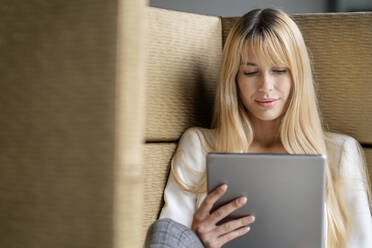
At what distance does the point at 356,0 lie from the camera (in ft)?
6.00

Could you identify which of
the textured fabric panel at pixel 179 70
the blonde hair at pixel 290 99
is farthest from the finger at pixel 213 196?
the textured fabric panel at pixel 179 70

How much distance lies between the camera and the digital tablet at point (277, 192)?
0.84 meters

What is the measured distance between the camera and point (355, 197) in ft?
3.57

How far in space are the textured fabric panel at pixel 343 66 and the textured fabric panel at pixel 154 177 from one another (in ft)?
1.68

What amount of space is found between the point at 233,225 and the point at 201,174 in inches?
13.1

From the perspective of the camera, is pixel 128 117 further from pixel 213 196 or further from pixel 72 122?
pixel 213 196

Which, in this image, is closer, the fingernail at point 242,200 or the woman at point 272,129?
the fingernail at point 242,200

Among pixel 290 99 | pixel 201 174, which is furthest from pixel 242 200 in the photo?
pixel 290 99

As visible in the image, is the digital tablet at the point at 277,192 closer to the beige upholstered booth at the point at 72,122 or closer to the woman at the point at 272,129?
the woman at the point at 272,129

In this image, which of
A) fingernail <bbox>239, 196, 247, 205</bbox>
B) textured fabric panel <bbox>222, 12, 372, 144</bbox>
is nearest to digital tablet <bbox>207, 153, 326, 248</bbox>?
fingernail <bbox>239, 196, 247, 205</bbox>

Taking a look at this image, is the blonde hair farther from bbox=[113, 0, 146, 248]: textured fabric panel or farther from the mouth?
bbox=[113, 0, 146, 248]: textured fabric panel

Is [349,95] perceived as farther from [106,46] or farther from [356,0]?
[106,46]

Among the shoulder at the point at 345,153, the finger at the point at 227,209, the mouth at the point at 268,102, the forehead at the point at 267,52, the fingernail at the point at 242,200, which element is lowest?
the finger at the point at 227,209

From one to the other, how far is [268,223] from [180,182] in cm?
38
